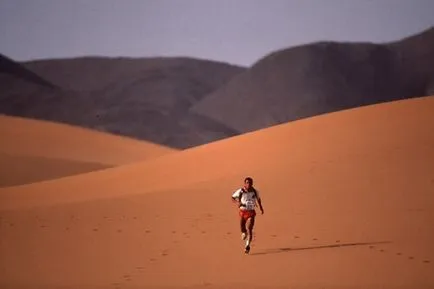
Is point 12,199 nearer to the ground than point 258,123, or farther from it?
nearer to the ground

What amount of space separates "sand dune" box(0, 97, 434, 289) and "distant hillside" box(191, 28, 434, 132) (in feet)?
227

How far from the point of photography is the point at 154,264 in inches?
416

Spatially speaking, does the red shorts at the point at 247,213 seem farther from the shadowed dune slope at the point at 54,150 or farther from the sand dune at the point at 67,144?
the sand dune at the point at 67,144

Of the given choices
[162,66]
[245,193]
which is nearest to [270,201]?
[245,193]

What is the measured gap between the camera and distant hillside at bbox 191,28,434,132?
95.4 meters

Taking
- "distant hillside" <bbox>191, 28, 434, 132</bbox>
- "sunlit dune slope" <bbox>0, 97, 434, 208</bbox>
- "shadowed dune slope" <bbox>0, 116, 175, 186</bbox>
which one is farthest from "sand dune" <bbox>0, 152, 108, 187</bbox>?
"distant hillside" <bbox>191, 28, 434, 132</bbox>

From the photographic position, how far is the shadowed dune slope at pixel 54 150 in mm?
31422

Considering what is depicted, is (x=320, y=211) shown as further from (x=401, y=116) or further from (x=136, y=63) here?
(x=136, y=63)

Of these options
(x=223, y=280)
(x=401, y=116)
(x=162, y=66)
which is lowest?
(x=223, y=280)

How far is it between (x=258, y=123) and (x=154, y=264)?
289 ft

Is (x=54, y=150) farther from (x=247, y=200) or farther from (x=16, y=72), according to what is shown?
(x=16, y=72)

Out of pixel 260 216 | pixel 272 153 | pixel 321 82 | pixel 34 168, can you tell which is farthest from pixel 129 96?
pixel 260 216

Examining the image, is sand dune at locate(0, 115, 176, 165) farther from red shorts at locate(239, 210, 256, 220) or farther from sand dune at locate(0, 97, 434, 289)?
red shorts at locate(239, 210, 256, 220)

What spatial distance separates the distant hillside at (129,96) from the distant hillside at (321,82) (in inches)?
247
